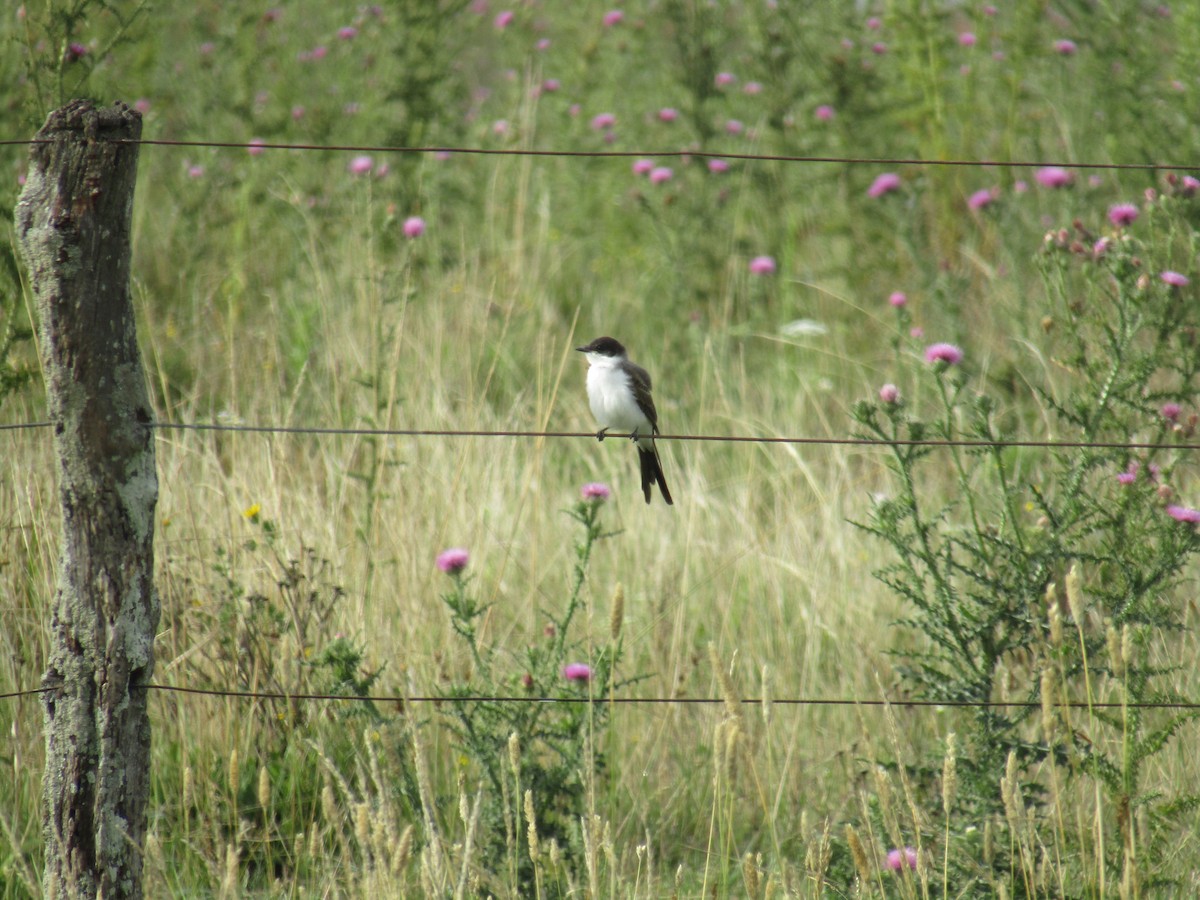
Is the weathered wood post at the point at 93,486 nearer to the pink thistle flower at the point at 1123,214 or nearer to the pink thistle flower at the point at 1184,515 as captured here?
the pink thistle flower at the point at 1184,515

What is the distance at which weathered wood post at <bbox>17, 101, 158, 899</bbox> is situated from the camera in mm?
2162

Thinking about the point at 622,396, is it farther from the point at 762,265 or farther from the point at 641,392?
the point at 762,265

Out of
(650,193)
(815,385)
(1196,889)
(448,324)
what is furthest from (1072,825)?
(650,193)

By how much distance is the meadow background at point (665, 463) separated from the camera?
285 cm

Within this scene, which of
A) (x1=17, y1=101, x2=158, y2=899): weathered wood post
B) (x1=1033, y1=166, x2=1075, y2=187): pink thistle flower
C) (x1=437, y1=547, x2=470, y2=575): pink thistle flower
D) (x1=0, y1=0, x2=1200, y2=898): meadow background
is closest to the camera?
(x1=17, y1=101, x2=158, y2=899): weathered wood post

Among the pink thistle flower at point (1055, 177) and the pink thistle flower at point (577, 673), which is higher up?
the pink thistle flower at point (1055, 177)

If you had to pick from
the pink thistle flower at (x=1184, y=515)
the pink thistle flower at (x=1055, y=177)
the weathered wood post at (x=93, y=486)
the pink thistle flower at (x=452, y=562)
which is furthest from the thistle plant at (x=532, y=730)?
the pink thistle flower at (x=1055, y=177)

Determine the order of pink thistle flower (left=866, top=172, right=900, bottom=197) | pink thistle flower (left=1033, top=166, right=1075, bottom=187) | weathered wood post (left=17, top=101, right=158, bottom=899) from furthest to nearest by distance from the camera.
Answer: pink thistle flower (left=866, top=172, right=900, bottom=197), pink thistle flower (left=1033, top=166, right=1075, bottom=187), weathered wood post (left=17, top=101, right=158, bottom=899)

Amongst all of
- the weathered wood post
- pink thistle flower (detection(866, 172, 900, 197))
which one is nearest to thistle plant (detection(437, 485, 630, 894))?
the weathered wood post

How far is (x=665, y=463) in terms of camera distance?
16.4 feet

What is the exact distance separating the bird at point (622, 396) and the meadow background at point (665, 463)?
0.27 metres

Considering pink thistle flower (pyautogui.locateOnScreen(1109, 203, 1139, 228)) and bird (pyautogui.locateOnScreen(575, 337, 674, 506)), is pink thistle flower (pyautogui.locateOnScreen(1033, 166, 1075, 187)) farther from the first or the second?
bird (pyautogui.locateOnScreen(575, 337, 674, 506))

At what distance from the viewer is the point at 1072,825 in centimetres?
300

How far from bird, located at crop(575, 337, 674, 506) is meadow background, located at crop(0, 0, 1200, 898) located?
0.27m
